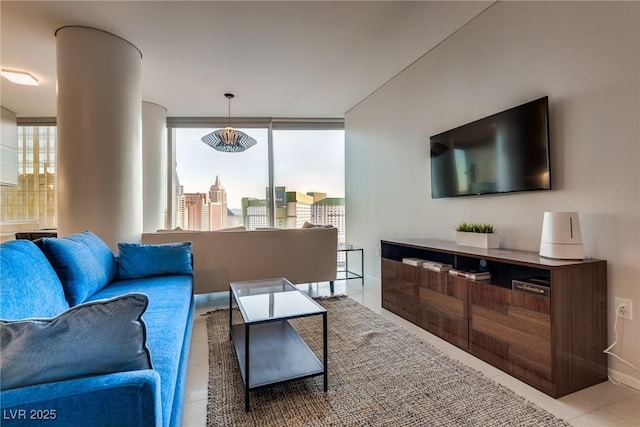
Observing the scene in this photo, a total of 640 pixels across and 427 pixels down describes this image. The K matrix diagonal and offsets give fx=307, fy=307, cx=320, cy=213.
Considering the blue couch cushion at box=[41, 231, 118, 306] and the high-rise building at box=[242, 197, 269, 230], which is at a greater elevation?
the high-rise building at box=[242, 197, 269, 230]

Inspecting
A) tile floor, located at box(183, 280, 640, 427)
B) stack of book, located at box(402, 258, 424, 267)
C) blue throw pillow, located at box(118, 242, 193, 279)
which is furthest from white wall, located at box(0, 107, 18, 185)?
stack of book, located at box(402, 258, 424, 267)

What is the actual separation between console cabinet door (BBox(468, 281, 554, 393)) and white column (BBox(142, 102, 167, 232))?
4554 mm

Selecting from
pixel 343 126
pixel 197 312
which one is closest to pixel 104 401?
pixel 197 312

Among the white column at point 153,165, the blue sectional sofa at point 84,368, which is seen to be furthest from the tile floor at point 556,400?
the white column at point 153,165

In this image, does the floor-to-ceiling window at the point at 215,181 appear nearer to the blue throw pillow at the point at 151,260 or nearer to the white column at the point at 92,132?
the white column at the point at 92,132

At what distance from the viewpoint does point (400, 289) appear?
2.79 metres

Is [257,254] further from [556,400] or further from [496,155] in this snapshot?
[556,400]

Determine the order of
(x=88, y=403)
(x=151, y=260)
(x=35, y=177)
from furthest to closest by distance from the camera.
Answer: (x=35, y=177), (x=151, y=260), (x=88, y=403)

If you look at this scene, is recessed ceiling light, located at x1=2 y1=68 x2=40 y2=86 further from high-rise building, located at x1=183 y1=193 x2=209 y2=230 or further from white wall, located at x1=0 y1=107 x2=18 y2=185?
high-rise building, located at x1=183 y1=193 x2=209 y2=230

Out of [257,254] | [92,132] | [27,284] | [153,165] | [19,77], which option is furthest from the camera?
[153,165]

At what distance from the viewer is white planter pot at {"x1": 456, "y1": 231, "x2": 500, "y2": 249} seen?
2.27m

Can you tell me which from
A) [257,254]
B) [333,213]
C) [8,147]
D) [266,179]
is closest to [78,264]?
[257,254]

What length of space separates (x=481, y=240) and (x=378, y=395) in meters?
1.38

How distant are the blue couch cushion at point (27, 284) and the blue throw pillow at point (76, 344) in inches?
18.0
